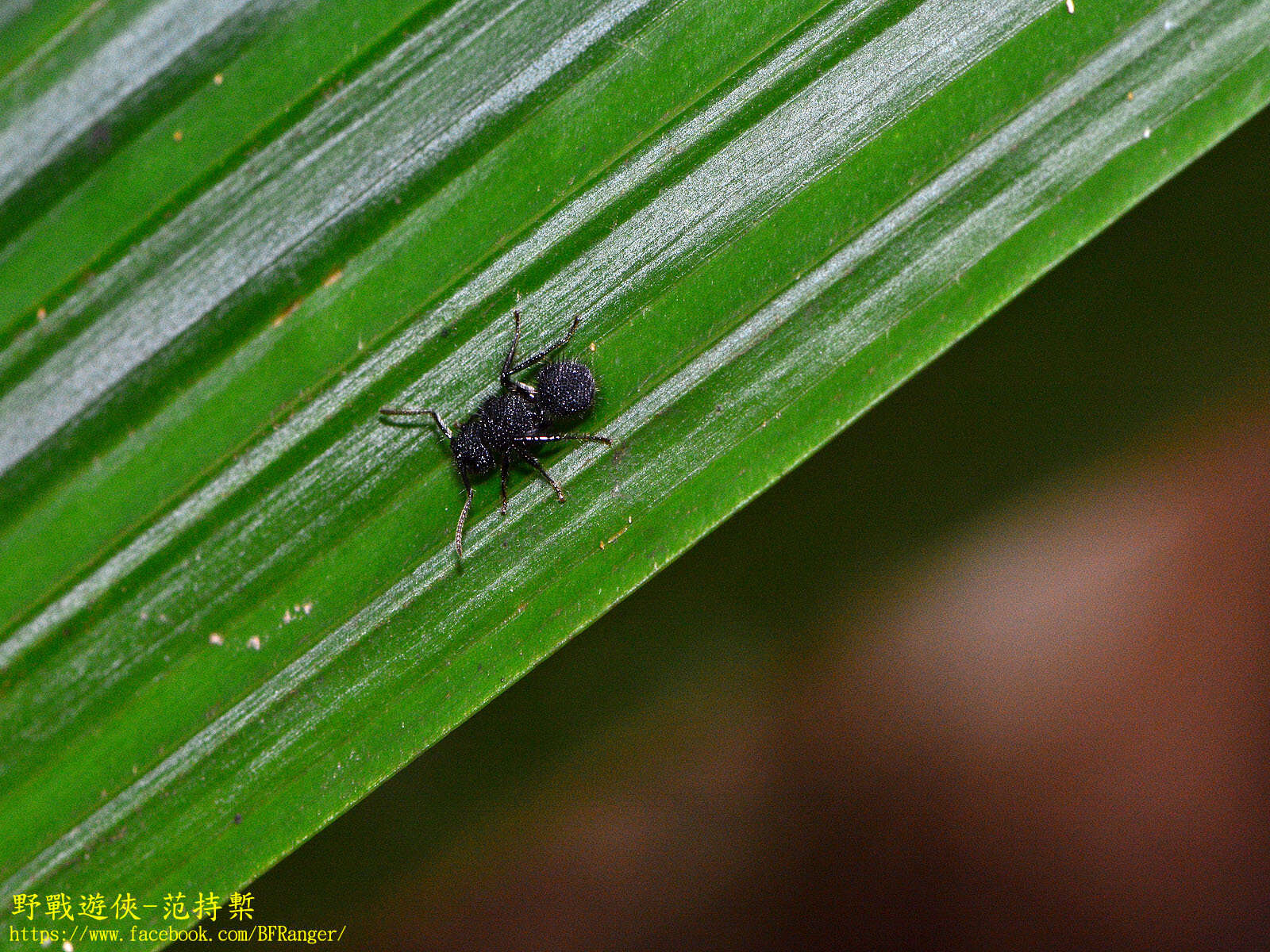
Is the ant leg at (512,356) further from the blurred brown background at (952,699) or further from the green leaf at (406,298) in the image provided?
the blurred brown background at (952,699)

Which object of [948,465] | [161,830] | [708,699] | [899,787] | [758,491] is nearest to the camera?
[758,491]

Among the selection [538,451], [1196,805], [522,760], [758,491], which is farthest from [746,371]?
[1196,805]

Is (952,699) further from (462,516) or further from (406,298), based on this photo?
(406,298)

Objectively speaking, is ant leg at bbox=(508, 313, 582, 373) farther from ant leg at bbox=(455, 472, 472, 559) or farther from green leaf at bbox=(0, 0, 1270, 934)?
ant leg at bbox=(455, 472, 472, 559)

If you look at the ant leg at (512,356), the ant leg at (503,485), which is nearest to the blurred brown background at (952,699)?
the ant leg at (503,485)

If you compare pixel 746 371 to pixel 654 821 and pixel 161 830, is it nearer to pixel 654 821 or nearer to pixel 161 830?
pixel 161 830

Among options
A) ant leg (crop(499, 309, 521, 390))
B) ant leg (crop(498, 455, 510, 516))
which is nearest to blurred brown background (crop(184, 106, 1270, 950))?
ant leg (crop(498, 455, 510, 516))
